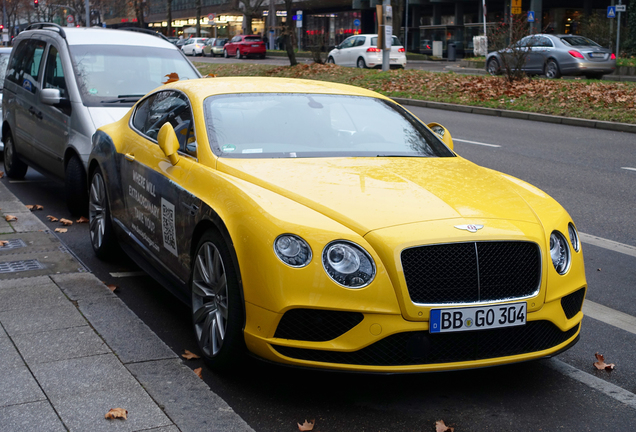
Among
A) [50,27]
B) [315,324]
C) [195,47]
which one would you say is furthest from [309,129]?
[195,47]

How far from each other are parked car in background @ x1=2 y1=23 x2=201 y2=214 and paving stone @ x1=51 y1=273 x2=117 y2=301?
2191mm

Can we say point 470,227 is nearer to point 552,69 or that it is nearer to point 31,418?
point 31,418

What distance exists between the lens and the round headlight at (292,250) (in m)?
3.35

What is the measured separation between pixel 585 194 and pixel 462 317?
6.23 m

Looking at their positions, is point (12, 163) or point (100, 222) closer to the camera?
point (100, 222)

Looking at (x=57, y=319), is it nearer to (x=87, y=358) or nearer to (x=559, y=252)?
(x=87, y=358)

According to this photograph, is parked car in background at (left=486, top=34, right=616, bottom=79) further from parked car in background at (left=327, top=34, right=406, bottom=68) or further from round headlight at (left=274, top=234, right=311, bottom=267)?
round headlight at (left=274, top=234, right=311, bottom=267)

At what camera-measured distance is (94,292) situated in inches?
191

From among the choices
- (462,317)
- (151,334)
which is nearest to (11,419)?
(151,334)

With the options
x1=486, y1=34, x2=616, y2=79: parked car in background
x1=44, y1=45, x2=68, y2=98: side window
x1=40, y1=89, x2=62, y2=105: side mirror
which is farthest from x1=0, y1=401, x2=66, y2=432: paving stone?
x1=486, y1=34, x2=616, y2=79: parked car in background

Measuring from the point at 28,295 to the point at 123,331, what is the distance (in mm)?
922

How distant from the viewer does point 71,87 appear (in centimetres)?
797

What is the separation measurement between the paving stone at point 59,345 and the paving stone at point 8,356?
1.1 inches

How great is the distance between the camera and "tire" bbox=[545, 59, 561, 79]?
2555 centimetres
